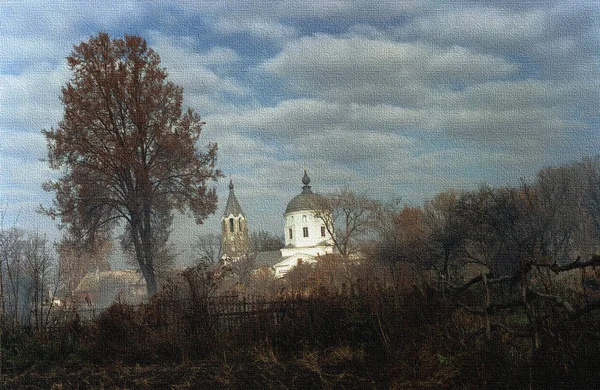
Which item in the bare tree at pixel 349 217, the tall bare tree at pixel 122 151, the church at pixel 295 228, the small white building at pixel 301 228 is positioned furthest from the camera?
the small white building at pixel 301 228

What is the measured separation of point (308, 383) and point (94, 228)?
17.5 m

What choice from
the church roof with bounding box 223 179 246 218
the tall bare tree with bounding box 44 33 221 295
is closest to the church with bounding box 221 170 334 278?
the church roof with bounding box 223 179 246 218

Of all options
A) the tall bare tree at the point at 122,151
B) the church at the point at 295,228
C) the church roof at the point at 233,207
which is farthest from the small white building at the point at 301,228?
the tall bare tree at the point at 122,151

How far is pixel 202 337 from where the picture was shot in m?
11.6

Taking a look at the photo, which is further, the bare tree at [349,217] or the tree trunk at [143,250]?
the bare tree at [349,217]

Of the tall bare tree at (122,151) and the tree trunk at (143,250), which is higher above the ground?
the tall bare tree at (122,151)

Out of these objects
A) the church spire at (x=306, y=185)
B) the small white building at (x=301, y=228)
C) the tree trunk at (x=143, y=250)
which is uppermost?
the church spire at (x=306, y=185)

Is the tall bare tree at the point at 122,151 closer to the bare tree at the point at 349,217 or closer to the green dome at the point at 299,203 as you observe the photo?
the bare tree at the point at 349,217

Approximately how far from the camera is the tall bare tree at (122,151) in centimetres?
2334

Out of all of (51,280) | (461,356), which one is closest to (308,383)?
(461,356)

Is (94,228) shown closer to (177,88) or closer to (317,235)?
(177,88)

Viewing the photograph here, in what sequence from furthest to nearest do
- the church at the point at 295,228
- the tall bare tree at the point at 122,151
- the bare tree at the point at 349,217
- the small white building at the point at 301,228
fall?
1. the small white building at the point at 301,228
2. the church at the point at 295,228
3. the bare tree at the point at 349,217
4. the tall bare tree at the point at 122,151

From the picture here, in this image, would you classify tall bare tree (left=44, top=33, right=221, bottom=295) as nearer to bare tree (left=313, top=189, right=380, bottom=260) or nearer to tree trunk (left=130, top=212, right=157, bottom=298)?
tree trunk (left=130, top=212, right=157, bottom=298)

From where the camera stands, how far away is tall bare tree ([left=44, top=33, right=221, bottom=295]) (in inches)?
919
